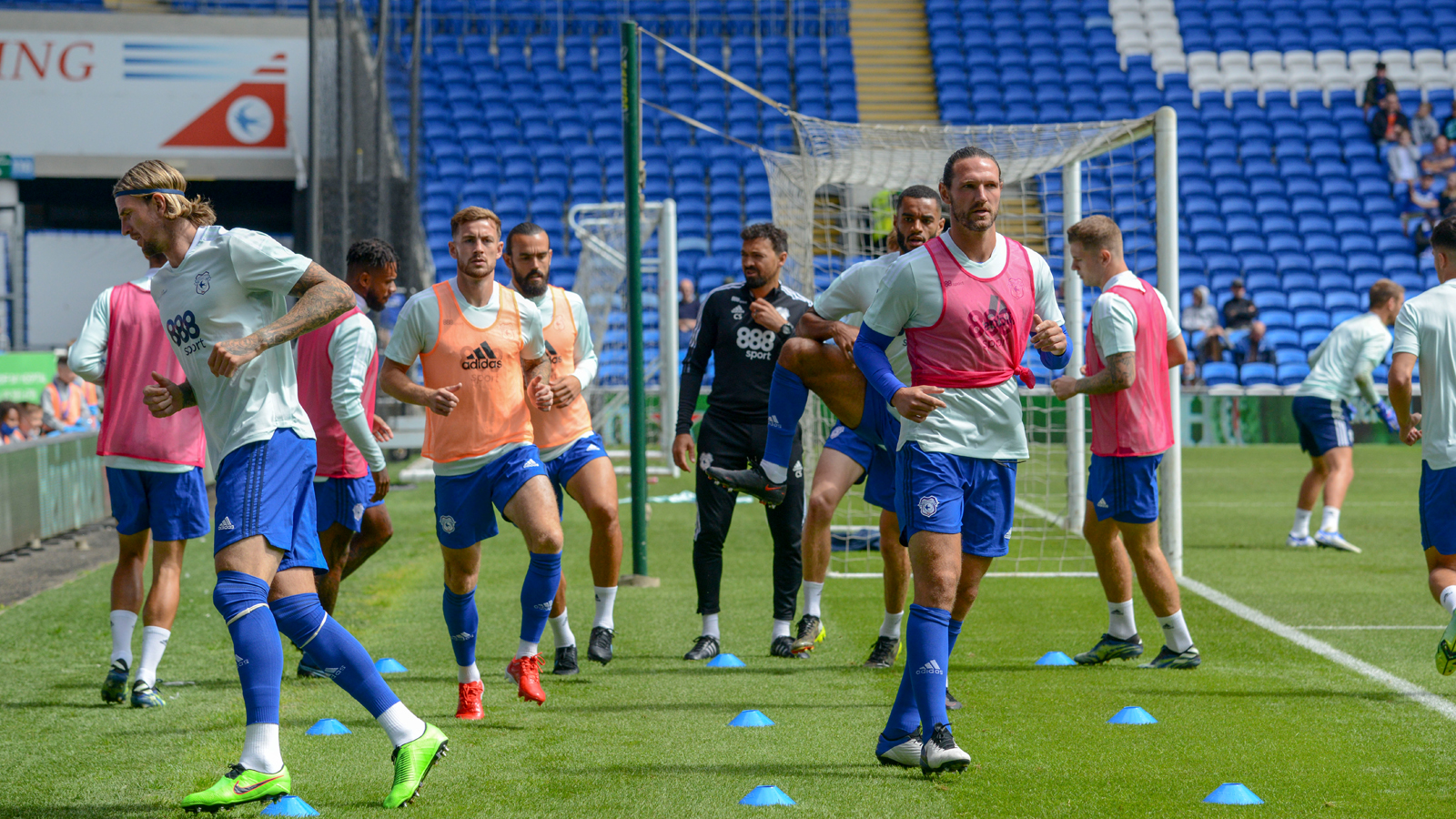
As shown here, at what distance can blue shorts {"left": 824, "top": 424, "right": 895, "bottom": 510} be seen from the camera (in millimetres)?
6402

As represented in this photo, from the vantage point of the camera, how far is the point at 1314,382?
435 inches

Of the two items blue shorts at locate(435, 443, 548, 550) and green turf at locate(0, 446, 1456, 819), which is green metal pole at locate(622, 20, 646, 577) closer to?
green turf at locate(0, 446, 1456, 819)

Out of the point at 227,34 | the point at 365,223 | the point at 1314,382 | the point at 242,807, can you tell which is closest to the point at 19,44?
the point at 227,34

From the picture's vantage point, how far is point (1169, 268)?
8867 mm

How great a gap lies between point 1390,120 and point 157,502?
26636 millimetres

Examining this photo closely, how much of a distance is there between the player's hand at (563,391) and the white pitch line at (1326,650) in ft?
11.6

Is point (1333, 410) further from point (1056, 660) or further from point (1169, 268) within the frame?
point (1056, 660)

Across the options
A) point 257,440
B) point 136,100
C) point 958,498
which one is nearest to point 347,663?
point 257,440

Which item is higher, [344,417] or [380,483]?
[344,417]

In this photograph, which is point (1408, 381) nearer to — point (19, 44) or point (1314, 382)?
point (1314, 382)

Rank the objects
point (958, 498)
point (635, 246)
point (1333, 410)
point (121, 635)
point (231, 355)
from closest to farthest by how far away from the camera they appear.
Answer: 1. point (231, 355)
2. point (958, 498)
3. point (121, 635)
4. point (635, 246)
5. point (1333, 410)

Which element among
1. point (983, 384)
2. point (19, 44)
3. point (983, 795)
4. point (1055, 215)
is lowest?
point (983, 795)

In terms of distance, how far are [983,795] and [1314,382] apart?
7.98 m

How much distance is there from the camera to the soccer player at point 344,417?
5.80 metres
